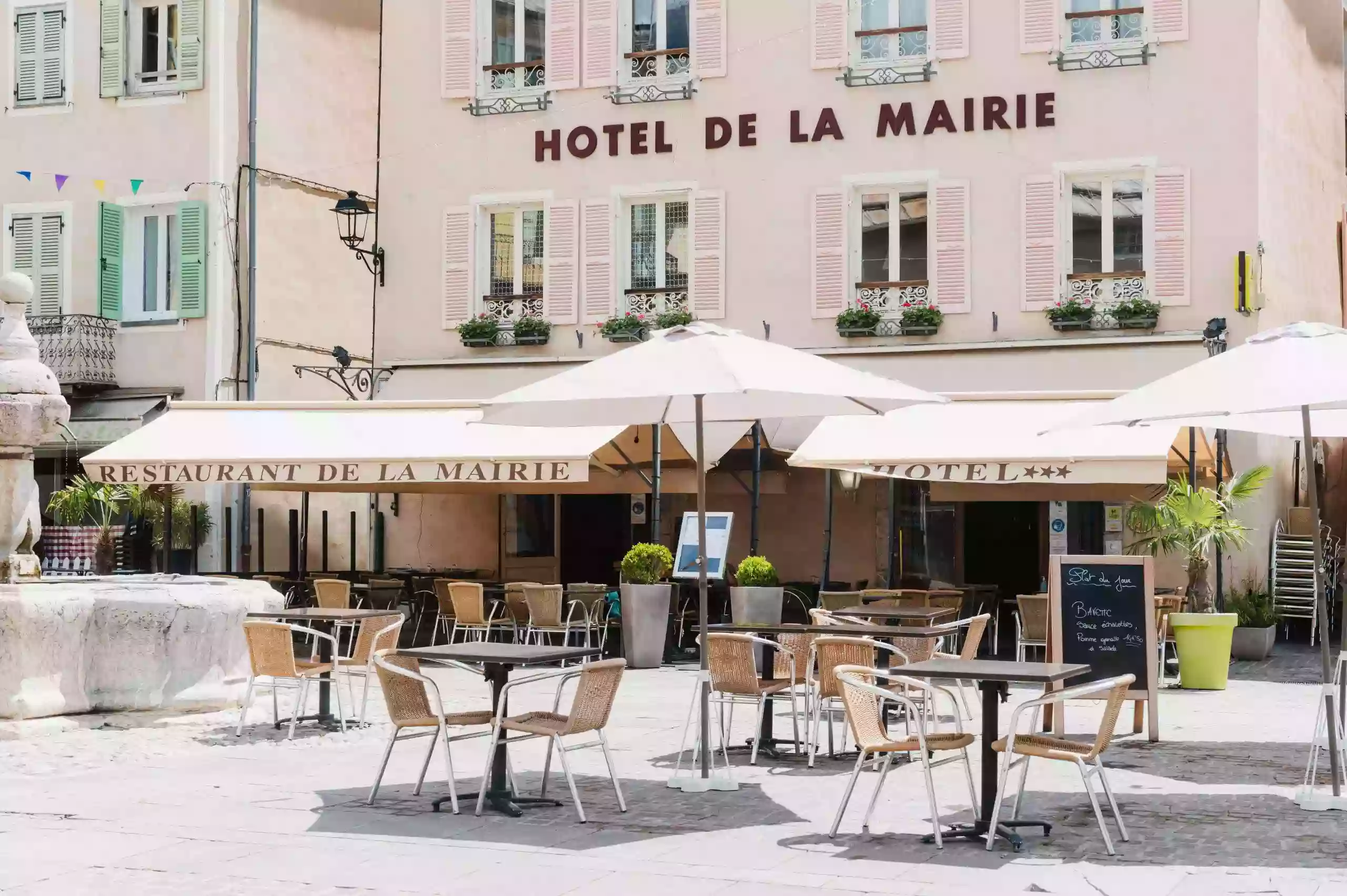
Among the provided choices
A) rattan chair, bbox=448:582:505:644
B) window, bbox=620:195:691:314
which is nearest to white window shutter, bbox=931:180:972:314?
window, bbox=620:195:691:314

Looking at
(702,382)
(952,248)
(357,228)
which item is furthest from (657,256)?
Result: (702,382)

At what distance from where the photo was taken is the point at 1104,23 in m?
18.5

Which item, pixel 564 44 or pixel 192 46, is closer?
pixel 564 44

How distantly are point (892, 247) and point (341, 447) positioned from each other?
6.17 meters

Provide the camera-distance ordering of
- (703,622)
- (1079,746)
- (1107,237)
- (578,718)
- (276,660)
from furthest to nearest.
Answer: (1107,237)
(276,660)
(703,622)
(578,718)
(1079,746)

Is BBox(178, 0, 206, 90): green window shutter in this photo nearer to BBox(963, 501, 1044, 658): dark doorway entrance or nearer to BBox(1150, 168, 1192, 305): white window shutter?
BBox(963, 501, 1044, 658): dark doorway entrance

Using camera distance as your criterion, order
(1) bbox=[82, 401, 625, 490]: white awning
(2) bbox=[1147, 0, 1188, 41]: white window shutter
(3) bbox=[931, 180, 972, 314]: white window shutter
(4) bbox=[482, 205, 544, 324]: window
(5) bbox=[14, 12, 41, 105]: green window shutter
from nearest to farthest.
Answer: (1) bbox=[82, 401, 625, 490]: white awning < (2) bbox=[1147, 0, 1188, 41]: white window shutter < (3) bbox=[931, 180, 972, 314]: white window shutter < (4) bbox=[482, 205, 544, 324]: window < (5) bbox=[14, 12, 41, 105]: green window shutter

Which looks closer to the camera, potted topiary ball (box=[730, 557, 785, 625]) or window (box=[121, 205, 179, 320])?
potted topiary ball (box=[730, 557, 785, 625])

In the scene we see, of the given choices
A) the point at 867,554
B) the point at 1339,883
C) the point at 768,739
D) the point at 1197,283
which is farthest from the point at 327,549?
the point at 1339,883

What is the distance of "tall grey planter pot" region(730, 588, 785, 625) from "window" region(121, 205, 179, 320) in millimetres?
9731

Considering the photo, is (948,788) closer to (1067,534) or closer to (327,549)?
(1067,534)

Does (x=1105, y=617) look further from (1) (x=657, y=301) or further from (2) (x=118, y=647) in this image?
(1) (x=657, y=301)

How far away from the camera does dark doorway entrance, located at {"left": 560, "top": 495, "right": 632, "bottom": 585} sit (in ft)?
72.3

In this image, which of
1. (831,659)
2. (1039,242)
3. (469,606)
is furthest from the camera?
(1039,242)
